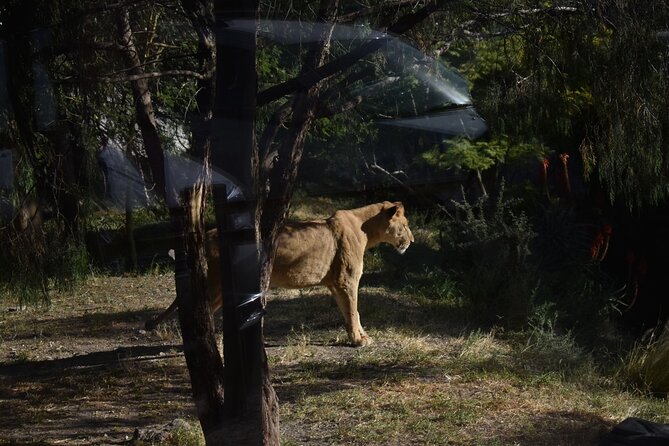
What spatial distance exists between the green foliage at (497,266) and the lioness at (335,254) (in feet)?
5.57

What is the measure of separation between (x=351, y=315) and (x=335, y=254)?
2.23ft

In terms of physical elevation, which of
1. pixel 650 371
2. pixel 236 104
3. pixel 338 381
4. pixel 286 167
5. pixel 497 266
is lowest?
pixel 650 371

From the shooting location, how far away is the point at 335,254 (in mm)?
9562

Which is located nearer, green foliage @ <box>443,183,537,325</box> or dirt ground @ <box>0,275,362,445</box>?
dirt ground @ <box>0,275,362,445</box>

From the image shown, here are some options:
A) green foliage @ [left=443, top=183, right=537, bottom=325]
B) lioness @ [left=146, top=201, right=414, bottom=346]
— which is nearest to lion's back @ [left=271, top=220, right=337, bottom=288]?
lioness @ [left=146, top=201, right=414, bottom=346]

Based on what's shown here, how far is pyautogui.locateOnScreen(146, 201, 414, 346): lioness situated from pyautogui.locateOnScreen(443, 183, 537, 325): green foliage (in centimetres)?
170

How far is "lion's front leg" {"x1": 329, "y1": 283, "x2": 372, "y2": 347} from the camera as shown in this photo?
9195mm

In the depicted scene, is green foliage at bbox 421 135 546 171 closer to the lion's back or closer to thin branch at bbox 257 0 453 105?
the lion's back

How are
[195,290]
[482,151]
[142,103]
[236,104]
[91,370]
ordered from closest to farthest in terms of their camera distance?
[236,104] → [195,290] → [142,103] → [91,370] → [482,151]

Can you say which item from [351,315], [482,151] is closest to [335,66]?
[351,315]

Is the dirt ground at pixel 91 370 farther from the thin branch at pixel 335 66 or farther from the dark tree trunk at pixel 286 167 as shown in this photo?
the thin branch at pixel 335 66

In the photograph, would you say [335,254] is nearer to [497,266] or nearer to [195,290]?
[497,266]

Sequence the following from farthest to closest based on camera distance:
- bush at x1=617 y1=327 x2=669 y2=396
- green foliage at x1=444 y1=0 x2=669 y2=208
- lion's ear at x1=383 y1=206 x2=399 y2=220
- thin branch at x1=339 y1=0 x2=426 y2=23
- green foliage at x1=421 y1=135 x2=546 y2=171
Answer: green foliage at x1=421 y1=135 x2=546 y2=171 < lion's ear at x1=383 y1=206 x2=399 y2=220 < bush at x1=617 y1=327 x2=669 y2=396 < green foliage at x1=444 y1=0 x2=669 y2=208 < thin branch at x1=339 y1=0 x2=426 y2=23

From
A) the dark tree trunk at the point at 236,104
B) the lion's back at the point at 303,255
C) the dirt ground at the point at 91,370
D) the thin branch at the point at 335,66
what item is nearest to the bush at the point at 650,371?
the dirt ground at the point at 91,370
